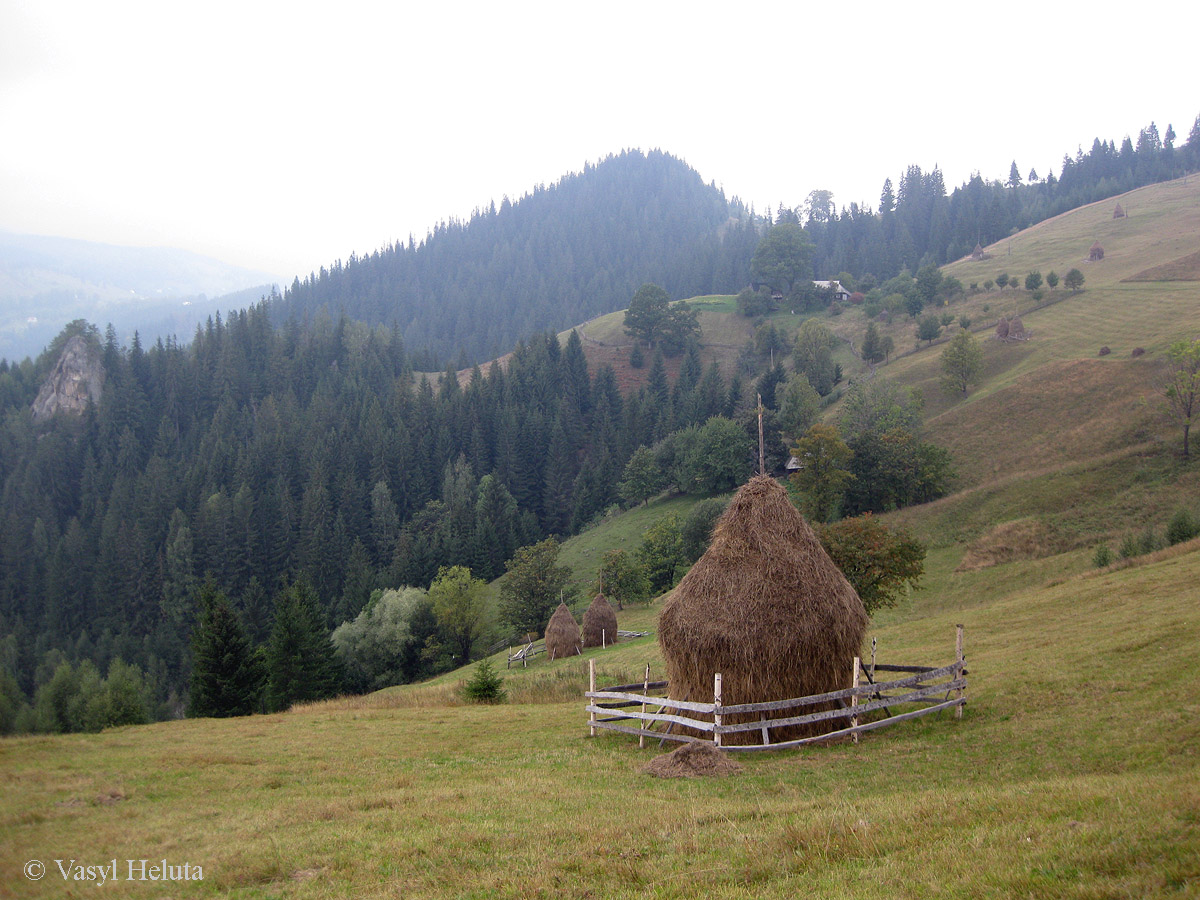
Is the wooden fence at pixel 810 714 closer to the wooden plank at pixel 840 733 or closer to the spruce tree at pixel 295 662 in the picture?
Answer: the wooden plank at pixel 840 733

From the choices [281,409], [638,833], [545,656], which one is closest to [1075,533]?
[545,656]

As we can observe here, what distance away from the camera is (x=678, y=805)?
11.8 meters

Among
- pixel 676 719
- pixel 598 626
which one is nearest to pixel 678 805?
pixel 676 719

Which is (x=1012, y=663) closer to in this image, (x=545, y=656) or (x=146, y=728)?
(x=146, y=728)

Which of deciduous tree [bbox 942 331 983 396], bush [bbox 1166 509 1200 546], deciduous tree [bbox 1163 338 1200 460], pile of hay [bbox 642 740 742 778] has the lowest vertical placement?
bush [bbox 1166 509 1200 546]

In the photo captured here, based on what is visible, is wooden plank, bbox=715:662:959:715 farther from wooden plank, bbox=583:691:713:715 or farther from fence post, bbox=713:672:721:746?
wooden plank, bbox=583:691:713:715

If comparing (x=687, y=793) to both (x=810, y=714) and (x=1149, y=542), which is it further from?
(x=1149, y=542)

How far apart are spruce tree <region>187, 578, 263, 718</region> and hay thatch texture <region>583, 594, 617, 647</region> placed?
21.1 m

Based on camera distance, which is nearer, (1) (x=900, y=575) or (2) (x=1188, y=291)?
(1) (x=900, y=575)

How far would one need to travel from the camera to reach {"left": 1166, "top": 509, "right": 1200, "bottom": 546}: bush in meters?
34.7

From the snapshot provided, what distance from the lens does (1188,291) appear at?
8700 cm

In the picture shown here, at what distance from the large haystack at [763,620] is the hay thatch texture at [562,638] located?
30559mm

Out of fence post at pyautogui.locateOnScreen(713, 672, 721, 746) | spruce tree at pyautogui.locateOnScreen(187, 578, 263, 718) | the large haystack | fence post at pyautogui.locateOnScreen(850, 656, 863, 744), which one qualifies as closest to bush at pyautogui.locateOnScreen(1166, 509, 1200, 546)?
the large haystack

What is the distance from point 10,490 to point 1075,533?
159 metres
